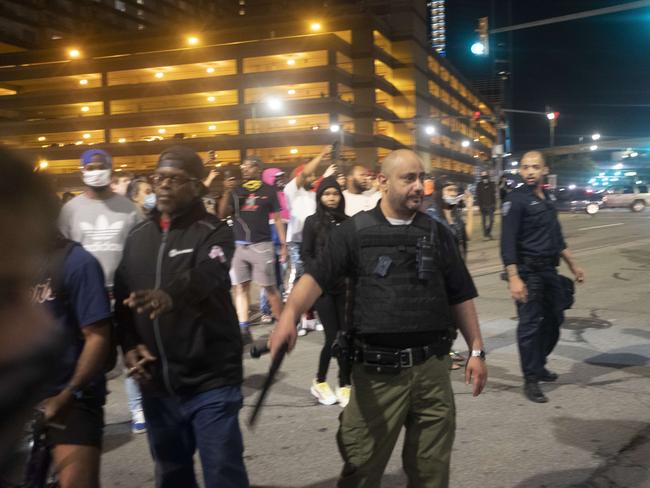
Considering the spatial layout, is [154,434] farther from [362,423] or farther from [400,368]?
[400,368]

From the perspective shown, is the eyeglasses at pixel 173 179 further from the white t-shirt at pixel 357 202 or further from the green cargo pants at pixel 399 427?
the white t-shirt at pixel 357 202

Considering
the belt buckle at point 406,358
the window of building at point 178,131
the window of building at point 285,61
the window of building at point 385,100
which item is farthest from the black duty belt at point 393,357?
the window of building at point 385,100

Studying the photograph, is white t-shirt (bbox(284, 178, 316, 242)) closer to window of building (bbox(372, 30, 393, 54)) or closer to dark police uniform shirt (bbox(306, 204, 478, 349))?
dark police uniform shirt (bbox(306, 204, 478, 349))

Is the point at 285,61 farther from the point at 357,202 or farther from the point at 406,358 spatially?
the point at 406,358

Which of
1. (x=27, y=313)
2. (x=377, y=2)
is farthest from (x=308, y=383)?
(x=377, y=2)

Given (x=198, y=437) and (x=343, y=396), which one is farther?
(x=343, y=396)

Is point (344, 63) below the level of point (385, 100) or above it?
above

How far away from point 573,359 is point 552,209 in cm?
185

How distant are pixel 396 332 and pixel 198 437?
1.02m

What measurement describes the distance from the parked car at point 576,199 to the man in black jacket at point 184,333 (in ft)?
114

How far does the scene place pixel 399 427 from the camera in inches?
120

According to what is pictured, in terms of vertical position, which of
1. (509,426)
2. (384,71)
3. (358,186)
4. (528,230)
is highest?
(384,71)

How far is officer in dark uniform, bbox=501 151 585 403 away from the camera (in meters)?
5.44

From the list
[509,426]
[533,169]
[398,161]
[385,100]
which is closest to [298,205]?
[533,169]
